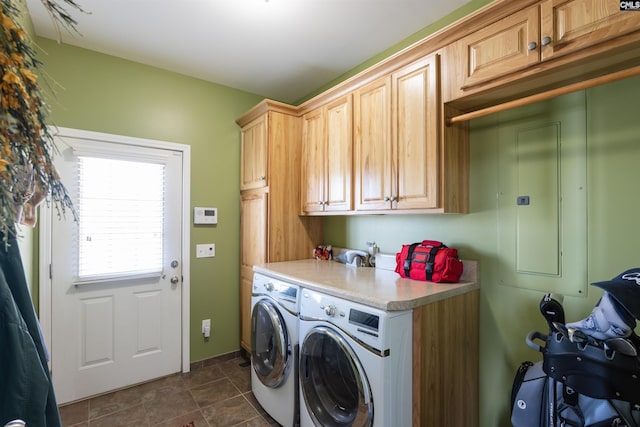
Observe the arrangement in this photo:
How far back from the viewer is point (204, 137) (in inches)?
114

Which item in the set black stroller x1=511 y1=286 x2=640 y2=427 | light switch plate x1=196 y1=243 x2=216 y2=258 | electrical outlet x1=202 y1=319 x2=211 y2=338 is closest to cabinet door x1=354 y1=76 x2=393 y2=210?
black stroller x1=511 y1=286 x2=640 y2=427

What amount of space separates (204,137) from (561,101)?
2772 mm

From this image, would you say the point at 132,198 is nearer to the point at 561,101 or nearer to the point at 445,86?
the point at 445,86

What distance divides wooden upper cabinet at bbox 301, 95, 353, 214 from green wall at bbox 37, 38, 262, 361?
2.84ft

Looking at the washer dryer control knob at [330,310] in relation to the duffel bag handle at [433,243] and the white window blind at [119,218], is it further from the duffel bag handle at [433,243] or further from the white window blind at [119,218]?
the white window blind at [119,218]

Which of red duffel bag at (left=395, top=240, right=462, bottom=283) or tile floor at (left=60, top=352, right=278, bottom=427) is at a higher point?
red duffel bag at (left=395, top=240, right=462, bottom=283)

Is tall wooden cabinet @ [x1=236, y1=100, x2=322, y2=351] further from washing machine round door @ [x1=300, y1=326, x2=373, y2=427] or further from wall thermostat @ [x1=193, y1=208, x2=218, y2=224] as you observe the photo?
washing machine round door @ [x1=300, y1=326, x2=373, y2=427]

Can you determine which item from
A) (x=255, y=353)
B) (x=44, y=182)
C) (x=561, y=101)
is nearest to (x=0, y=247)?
A: (x=44, y=182)

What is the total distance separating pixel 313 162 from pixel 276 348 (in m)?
1.54

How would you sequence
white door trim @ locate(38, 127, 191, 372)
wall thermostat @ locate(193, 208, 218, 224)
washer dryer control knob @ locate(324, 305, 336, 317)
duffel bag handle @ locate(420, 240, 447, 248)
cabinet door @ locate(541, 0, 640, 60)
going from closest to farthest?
cabinet door @ locate(541, 0, 640, 60) < washer dryer control knob @ locate(324, 305, 336, 317) < duffel bag handle @ locate(420, 240, 447, 248) < white door trim @ locate(38, 127, 191, 372) < wall thermostat @ locate(193, 208, 218, 224)

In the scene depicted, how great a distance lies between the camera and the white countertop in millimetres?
1417

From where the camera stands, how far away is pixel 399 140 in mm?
1877

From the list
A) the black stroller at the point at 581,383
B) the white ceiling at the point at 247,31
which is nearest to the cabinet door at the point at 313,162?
the white ceiling at the point at 247,31

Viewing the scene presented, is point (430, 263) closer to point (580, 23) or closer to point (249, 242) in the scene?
point (580, 23)
